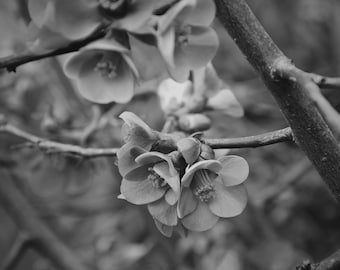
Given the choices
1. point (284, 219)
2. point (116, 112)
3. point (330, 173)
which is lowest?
point (284, 219)

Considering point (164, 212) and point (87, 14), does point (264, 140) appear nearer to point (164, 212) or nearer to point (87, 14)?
point (164, 212)

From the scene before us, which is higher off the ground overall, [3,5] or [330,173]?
[330,173]

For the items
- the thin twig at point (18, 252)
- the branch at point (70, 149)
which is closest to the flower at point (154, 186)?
the branch at point (70, 149)

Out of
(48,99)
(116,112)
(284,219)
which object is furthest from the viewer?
(284,219)


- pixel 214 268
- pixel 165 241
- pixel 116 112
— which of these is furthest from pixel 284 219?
pixel 116 112

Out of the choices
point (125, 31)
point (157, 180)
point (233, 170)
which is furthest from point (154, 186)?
point (125, 31)

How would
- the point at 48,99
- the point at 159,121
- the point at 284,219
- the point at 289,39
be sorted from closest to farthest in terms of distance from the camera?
the point at 159,121, the point at 48,99, the point at 284,219, the point at 289,39

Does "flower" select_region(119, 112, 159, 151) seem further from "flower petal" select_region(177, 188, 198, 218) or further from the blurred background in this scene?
the blurred background

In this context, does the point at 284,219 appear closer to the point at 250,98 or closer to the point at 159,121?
the point at 250,98
